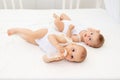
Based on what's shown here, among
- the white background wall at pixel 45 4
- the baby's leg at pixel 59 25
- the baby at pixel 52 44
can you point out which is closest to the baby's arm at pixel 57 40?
the baby at pixel 52 44

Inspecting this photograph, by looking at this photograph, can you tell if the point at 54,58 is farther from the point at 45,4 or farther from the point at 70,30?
the point at 45,4

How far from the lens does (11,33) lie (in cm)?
117

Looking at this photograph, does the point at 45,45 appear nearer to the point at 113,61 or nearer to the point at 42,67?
the point at 42,67

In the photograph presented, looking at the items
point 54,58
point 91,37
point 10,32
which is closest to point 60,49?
point 54,58

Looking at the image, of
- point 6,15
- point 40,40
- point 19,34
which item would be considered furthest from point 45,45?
point 6,15

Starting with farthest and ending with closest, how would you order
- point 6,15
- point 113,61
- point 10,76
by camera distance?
point 6,15
point 113,61
point 10,76

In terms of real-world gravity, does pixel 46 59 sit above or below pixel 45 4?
below

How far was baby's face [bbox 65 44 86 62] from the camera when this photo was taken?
40.2 inches

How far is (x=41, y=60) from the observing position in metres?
1.07

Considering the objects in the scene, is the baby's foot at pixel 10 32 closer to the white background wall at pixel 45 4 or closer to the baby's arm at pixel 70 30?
the baby's arm at pixel 70 30

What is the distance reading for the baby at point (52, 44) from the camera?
1028 millimetres

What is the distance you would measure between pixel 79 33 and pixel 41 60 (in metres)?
0.30

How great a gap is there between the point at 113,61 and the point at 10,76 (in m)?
0.53

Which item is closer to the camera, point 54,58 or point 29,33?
point 54,58
